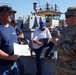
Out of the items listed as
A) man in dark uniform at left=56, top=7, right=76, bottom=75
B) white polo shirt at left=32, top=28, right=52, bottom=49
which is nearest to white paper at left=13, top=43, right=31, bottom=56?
man in dark uniform at left=56, top=7, right=76, bottom=75

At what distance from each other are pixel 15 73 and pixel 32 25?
12.2 meters

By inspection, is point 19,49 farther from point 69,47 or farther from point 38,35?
point 38,35

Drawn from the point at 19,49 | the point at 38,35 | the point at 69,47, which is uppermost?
the point at 69,47

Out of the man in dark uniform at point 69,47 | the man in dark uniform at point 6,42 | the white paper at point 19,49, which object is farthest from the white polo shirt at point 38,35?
the man in dark uniform at point 69,47

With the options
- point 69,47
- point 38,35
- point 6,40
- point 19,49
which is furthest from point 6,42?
point 38,35

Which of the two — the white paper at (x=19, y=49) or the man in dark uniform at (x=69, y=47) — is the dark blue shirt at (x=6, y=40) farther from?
the man in dark uniform at (x=69, y=47)

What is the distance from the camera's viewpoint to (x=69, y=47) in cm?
390

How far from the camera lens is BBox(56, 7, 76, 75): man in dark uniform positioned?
153 inches

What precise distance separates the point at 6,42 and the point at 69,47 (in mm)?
986

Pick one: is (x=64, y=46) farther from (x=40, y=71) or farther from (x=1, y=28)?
(x=40, y=71)

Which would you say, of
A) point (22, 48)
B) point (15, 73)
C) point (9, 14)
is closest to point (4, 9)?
point (9, 14)

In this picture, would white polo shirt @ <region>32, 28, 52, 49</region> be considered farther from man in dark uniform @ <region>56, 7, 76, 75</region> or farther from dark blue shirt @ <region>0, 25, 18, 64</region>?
man in dark uniform @ <region>56, 7, 76, 75</region>

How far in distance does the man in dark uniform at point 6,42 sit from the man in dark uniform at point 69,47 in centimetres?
71

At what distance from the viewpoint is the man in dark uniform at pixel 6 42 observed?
13.9 feet
